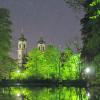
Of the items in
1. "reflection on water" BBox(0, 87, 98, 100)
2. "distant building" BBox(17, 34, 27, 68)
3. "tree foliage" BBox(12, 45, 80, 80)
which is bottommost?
"reflection on water" BBox(0, 87, 98, 100)

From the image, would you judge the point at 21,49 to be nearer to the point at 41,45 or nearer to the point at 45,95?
the point at 41,45

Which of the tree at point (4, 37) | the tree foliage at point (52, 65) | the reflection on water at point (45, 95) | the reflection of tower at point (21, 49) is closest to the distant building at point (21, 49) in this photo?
the reflection of tower at point (21, 49)

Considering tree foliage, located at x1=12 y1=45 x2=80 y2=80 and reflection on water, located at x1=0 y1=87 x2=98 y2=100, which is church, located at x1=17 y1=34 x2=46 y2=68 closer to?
tree foliage, located at x1=12 y1=45 x2=80 y2=80

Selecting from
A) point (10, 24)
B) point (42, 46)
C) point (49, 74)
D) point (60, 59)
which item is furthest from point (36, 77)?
point (42, 46)

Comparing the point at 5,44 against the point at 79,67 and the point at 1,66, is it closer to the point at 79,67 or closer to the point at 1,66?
the point at 1,66

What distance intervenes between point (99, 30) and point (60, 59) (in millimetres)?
64547

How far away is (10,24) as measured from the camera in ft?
209

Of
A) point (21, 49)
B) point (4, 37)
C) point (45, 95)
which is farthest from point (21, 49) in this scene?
point (45, 95)

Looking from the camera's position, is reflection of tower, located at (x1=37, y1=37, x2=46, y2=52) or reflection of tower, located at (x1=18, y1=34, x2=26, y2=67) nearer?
reflection of tower, located at (x1=18, y1=34, x2=26, y2=67)

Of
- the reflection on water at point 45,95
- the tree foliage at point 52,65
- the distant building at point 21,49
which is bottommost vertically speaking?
the reflection on water at point 45,95

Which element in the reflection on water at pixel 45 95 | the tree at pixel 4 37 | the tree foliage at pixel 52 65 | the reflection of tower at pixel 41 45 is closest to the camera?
the reflection on water at pixel 45 95

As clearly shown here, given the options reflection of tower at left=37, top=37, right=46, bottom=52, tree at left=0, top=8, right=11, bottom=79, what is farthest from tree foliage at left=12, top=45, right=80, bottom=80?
reflection of tower at left=37, top=37, right=46, bottom=52

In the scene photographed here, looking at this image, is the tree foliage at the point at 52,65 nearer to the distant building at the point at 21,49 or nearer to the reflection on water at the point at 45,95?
the reflection on water at the point at 45,95

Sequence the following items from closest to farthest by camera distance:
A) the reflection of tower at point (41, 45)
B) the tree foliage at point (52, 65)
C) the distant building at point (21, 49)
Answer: the tree foliage at point (52, 65) < the distant building at point (21, 49) < the reflection of tower at point (41, 45)
